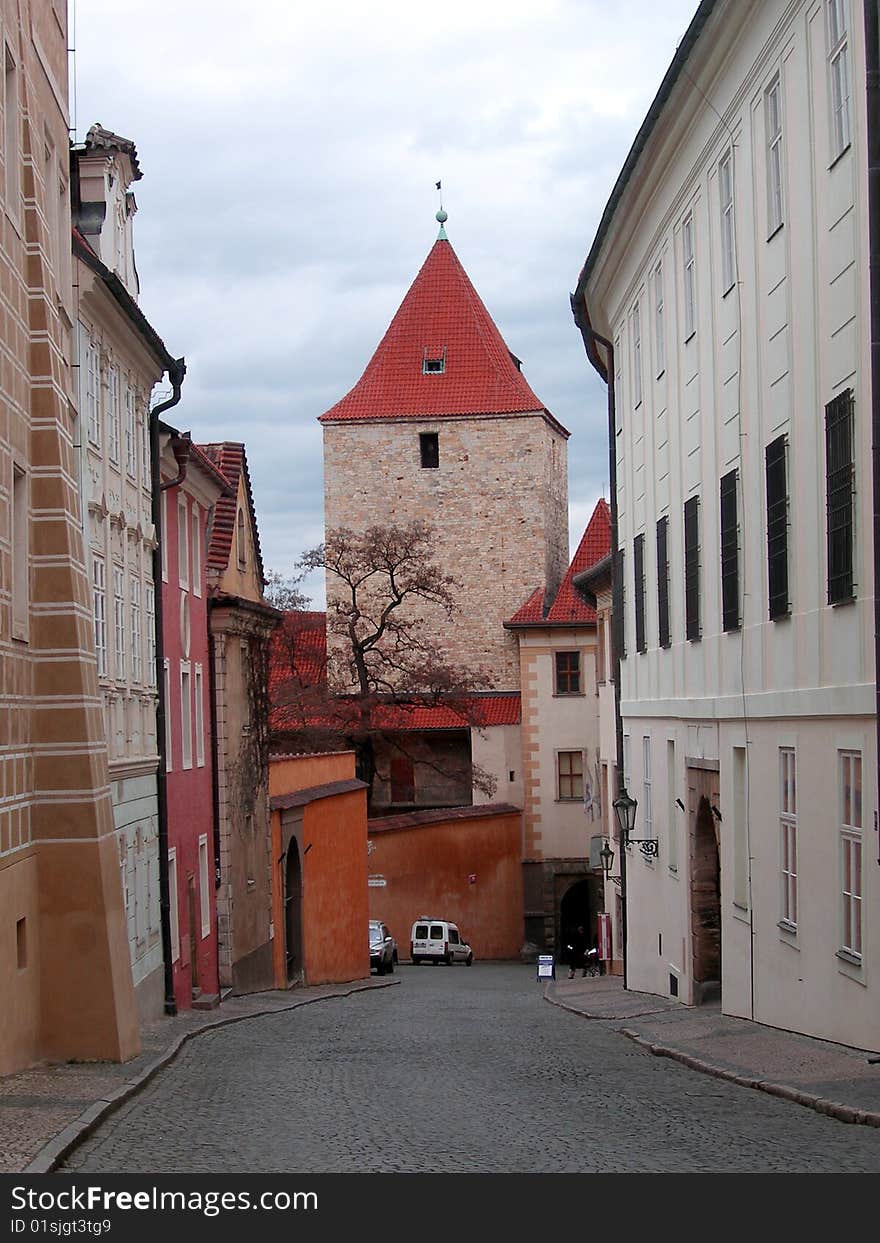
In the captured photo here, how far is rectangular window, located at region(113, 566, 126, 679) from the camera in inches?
946

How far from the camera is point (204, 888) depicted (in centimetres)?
3164

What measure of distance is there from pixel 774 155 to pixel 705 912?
10538mm

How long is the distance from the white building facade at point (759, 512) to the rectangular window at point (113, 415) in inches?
286

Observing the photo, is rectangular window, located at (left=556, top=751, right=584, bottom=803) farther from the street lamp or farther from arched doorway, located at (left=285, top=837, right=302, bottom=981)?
the street lamp

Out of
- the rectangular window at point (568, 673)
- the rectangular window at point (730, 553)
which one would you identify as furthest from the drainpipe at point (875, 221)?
the rectangular window at point (568, 673)

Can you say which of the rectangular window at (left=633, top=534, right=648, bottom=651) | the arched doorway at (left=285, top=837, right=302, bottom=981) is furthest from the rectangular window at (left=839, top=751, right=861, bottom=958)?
the arched doorway at (left=285, top=837, right=302, bottom=981)

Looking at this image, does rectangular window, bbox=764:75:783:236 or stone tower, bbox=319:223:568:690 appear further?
stone tower, bbox=319:223:568:690

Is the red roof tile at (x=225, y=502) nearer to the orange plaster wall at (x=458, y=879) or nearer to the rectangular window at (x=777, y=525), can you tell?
the rectangular window at (x=777, y=525)

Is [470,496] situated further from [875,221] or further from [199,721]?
[875,221]

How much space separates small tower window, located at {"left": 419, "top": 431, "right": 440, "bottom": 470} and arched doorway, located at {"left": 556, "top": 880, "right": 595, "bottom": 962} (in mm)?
20519

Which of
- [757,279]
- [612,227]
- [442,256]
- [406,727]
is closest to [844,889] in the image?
[757,279]

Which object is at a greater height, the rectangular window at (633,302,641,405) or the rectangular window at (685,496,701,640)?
the rectangular window at (633,302,641,405)

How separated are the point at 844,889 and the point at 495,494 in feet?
196

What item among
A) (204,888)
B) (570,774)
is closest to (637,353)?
(204,888)
